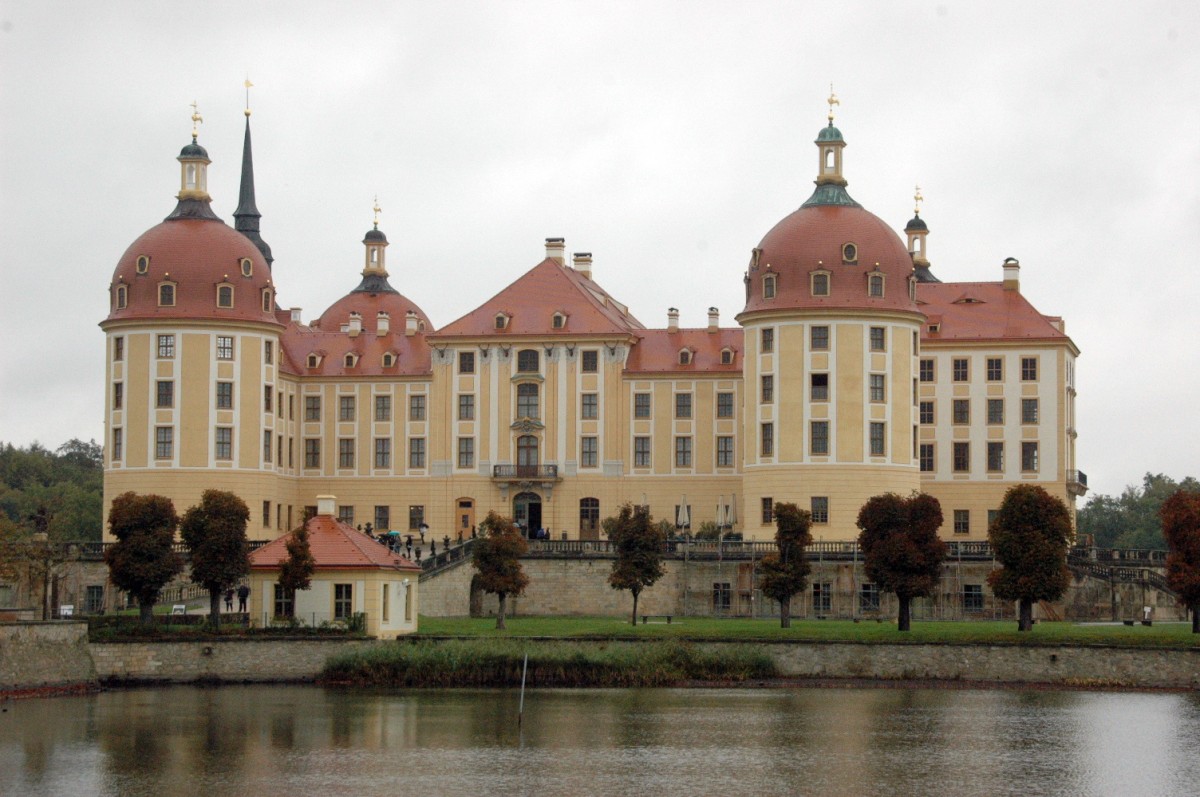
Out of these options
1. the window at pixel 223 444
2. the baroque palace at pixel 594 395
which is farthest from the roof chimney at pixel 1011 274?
the window at pixel 223 444

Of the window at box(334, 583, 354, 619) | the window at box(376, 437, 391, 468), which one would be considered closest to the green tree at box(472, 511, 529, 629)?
the window at box(334, 583, 354, 619)

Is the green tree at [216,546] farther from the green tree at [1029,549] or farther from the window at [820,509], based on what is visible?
the window at [820,509]

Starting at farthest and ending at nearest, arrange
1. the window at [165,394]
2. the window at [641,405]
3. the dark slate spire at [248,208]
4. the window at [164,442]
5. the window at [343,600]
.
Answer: the dark slate spire at [248,208] < the window at [641,405] < the window at [165,394] < the window at [164,442] < the window at [343,600]

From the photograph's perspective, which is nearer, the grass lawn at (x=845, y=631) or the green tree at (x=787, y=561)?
the grass lawn at (x=845, y=631)

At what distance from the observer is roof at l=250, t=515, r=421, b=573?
2731 inches

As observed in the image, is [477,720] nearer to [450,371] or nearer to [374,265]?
[450,371]

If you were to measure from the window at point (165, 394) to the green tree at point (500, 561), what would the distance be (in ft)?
64.3

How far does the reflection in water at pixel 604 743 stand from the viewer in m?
47.1

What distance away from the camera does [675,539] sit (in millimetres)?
84688

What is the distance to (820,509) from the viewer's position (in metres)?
86.8

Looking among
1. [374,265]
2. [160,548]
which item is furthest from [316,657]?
[374,265]

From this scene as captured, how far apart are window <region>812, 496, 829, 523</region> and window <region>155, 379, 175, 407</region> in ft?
84.5

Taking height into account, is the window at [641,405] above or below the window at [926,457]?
above

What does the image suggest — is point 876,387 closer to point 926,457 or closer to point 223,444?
point 926,457
